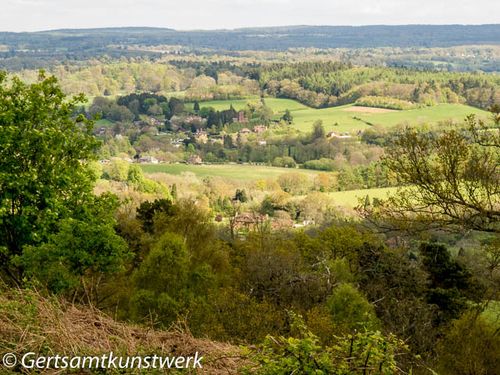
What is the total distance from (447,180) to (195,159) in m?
81.8

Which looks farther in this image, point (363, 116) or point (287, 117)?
point (287, 117)

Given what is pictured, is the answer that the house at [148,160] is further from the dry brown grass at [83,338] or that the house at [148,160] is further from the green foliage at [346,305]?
the dry brown grass at [83,338]

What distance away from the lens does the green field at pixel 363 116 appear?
89625mm

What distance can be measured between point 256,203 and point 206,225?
37396 millimetres

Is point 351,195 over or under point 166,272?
under

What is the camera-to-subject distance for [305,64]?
138125mm

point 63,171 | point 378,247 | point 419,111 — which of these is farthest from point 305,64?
point 63,171

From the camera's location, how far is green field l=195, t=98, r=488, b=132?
89.6 meters

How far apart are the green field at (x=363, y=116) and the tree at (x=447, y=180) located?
254 ft

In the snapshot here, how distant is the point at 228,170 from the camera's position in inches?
3189

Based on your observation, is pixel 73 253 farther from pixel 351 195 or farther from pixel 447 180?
pixel 351 195

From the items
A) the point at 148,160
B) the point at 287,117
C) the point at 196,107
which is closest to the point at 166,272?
the point at 148,160

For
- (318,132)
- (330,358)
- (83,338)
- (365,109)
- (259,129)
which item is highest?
(330,358)

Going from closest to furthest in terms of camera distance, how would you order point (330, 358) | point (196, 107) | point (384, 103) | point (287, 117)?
point (330, 358)
point (287, 117)
point (384, 103)
point (196, 107)
